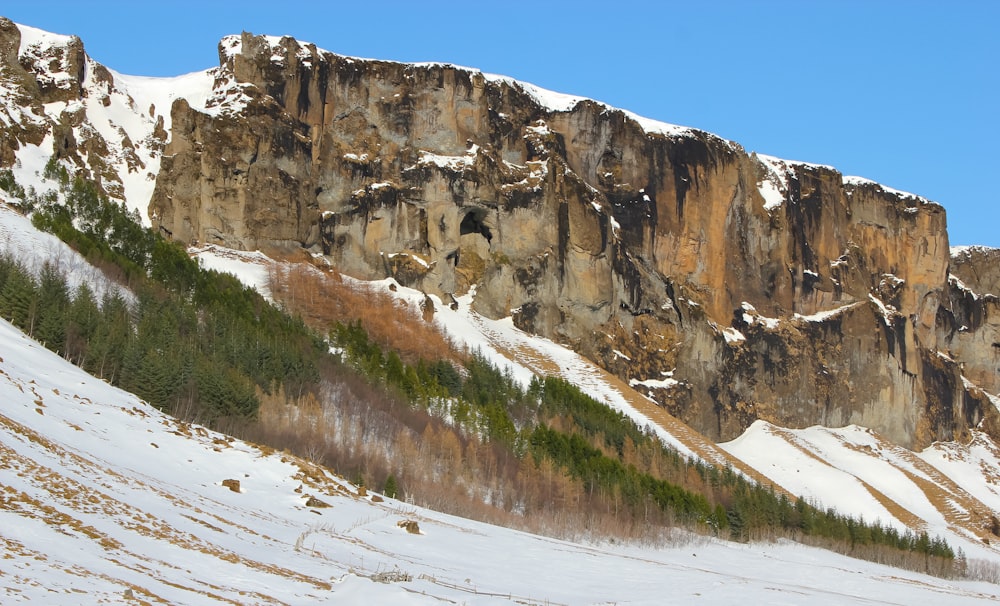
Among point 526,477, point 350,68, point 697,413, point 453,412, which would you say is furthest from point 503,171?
point 526,477

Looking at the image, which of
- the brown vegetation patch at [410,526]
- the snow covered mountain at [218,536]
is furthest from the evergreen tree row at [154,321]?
the brown vegetation patch at [410,526]

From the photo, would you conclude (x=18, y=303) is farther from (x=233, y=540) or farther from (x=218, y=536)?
(x=233, y=540)

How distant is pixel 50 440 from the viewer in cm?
2658

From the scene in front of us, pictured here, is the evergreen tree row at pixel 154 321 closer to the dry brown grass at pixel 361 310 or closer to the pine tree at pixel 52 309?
the pine tree at pixel 52 309

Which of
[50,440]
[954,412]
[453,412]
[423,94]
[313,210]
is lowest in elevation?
[50,440]

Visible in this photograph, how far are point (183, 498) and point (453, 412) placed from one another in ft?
179

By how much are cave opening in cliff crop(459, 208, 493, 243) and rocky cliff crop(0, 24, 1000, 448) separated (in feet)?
0.97

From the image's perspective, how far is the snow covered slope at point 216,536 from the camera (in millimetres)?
16703

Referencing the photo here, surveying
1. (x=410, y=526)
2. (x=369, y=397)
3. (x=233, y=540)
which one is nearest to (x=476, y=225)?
(x=369, y=397)

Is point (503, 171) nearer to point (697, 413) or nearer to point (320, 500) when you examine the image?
point (697, 413)

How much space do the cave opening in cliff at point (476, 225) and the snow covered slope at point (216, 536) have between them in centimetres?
8009

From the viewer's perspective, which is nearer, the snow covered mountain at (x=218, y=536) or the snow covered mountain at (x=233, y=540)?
the snow covered mountain at (x=218, y=536)

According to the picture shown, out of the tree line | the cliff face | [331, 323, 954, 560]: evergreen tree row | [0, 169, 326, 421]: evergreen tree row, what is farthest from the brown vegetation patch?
the cliff face

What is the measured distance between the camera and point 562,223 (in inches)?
4833
